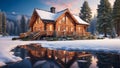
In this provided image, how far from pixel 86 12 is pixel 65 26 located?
20.8m

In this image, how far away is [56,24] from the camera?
38.1 metres

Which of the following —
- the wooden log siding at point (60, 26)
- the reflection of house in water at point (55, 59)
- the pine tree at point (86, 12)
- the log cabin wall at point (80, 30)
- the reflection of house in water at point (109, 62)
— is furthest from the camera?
the pine tree at point (86, 12)

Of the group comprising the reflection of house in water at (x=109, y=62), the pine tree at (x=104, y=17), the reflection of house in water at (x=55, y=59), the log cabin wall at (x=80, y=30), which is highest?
the pine tree at (x=104, y=17)

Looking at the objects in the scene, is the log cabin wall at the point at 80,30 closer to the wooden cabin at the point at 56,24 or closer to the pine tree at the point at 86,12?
the wooden cabin at the point at 56,24

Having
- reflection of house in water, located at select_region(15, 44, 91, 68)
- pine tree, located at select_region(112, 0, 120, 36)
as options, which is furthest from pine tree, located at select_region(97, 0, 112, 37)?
reflection of house in water, located at select_region(15, 44, 91, 68)

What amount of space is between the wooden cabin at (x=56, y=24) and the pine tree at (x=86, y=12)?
1395cm

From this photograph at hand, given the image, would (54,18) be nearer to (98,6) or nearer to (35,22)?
(35,22)

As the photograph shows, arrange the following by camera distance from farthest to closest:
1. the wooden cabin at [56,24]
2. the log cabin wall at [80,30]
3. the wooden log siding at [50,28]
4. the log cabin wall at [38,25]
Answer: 1. the log cabin wall at [80,30]
2. the log cabin wall at [38,25]
3. the wooden cabin at [56,24]
4. the wooden log siding at [50,28]

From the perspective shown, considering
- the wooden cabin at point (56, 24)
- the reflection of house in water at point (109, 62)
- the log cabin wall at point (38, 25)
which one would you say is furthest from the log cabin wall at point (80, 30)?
the reflection of house in water at point (109, 62)

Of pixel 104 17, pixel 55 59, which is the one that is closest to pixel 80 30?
pixel 104 17

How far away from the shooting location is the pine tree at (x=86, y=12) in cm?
5777

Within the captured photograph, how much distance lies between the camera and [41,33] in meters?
33.8

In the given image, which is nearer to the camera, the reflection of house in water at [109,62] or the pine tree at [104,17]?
the reflection of house in water at [109,62]

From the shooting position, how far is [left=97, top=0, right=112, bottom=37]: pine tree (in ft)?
158
